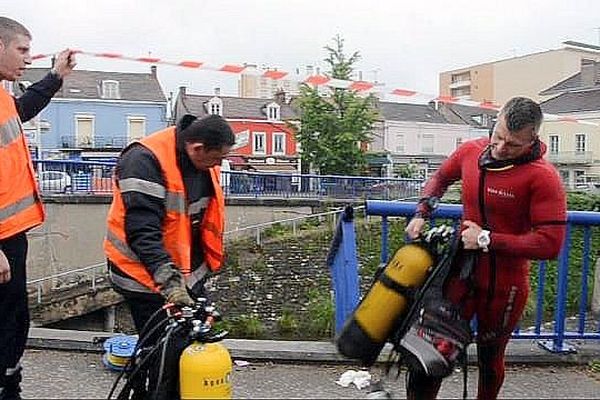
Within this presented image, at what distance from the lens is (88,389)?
471 centimetres

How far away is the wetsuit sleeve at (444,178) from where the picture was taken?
3981 millimetres

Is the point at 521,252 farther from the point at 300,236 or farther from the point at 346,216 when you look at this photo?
the point at 300,236

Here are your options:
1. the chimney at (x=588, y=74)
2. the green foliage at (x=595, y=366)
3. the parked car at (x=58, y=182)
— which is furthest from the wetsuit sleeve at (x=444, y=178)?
the chimney at (x=588, y=74)

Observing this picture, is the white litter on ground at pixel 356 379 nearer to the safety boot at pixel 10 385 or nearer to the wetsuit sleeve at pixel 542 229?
the wetsuit sleeve at pixel 542 229

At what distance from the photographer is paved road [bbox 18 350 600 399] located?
15.3ft

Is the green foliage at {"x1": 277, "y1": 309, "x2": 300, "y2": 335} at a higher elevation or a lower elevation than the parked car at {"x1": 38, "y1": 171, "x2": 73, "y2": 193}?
lower

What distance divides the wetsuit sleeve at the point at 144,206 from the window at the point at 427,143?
201ft

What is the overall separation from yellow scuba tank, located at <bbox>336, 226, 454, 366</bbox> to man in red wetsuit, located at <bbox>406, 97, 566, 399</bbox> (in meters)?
0.17

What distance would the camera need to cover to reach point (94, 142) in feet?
165

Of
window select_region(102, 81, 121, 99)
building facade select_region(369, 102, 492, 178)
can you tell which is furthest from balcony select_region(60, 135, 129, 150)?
building facade select_region(369, 102, 492, 178)

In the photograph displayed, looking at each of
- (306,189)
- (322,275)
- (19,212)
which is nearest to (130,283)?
(19,212)

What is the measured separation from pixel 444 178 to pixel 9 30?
2.31 m

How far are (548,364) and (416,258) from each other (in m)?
2.17

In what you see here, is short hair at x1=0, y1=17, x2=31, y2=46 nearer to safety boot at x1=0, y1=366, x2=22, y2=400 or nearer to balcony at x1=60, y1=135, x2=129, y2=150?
→ safety boot at x1=0, y1=366, x2=22, y2=400
